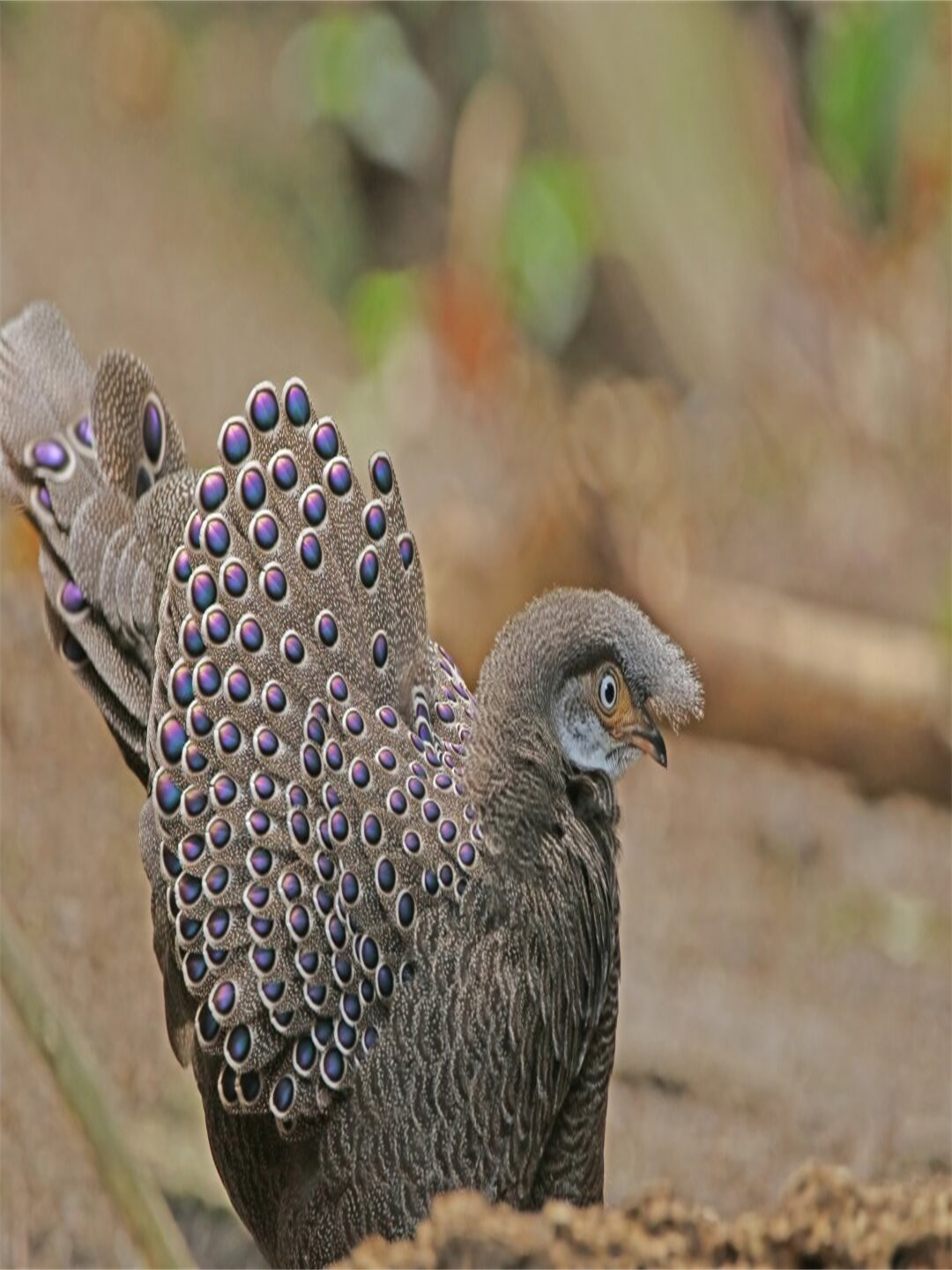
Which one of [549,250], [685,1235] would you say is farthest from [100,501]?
[549,250]

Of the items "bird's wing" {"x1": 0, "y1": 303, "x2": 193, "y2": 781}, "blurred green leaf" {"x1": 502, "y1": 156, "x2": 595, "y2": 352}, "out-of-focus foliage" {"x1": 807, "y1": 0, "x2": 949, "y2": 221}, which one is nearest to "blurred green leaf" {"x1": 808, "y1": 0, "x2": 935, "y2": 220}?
"out-of-focus foliage" {"x1": 807, "y1": 0, "x2": 949, "y2": 221}

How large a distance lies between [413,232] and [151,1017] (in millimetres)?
5960

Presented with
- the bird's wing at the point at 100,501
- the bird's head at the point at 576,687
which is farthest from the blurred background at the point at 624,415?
the bird's head at the point at 576,687

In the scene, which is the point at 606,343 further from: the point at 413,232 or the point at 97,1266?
the point at 97,1266

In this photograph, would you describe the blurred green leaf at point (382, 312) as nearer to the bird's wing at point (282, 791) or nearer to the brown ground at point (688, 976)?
the brown ground at point (688, 976)

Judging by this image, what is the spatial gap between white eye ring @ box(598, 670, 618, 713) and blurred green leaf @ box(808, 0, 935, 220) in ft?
22.1

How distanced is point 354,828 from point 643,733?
1.37 ft

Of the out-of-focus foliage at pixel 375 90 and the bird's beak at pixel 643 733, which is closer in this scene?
the bird's beak at pixel 643 733

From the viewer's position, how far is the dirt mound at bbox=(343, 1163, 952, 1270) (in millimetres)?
2301

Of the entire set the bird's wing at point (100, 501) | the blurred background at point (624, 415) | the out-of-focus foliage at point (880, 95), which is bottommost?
the bird's wing at point (100, 501)

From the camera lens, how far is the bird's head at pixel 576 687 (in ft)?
8.43

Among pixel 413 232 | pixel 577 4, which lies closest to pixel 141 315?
pixel 413 232

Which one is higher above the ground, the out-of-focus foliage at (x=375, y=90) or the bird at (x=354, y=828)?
the out-of-focus foliage at (x=375, y=90)

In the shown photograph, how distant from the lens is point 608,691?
2602 mm
